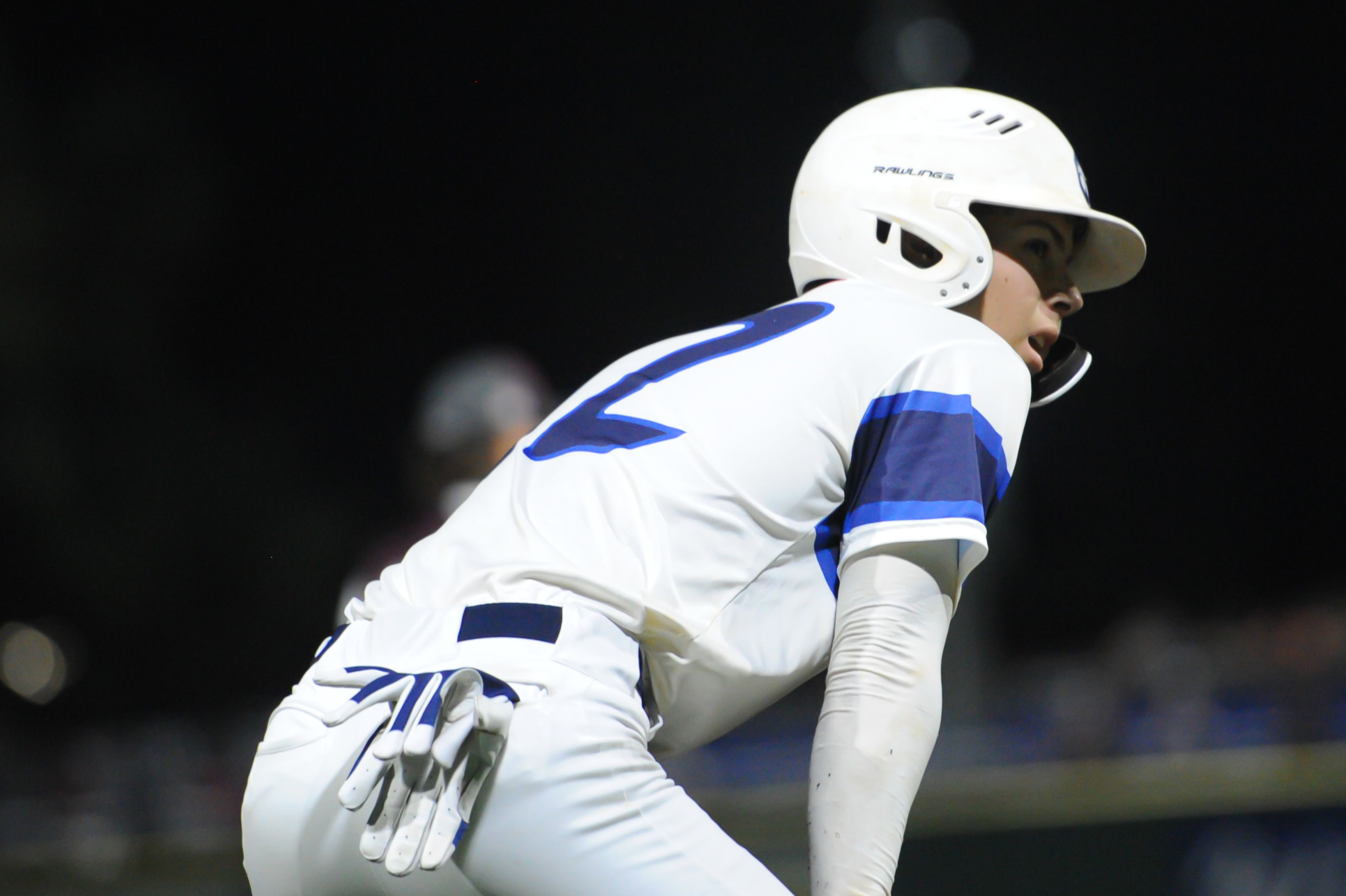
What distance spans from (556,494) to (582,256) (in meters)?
8.90

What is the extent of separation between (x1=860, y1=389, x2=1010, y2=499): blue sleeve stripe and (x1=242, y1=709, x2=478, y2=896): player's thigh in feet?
2.37

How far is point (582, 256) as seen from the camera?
407 inches

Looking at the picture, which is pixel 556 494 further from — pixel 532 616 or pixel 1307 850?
pixel 1307 850

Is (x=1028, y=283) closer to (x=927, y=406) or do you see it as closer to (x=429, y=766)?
(x=927, y=406)

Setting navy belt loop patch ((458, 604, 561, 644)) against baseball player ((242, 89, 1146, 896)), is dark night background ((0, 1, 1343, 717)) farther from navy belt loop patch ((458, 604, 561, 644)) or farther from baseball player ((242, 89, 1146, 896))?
navy belt loop patch ((458, 604, 561, 644))

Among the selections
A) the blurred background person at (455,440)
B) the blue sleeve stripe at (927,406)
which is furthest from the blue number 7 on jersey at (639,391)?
the blurred background person at (455,440)

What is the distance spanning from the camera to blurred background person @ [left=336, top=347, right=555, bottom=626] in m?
3.26

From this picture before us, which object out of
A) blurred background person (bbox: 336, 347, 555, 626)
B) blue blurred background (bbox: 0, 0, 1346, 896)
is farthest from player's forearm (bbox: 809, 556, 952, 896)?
blue blurred background (bbox: 0, 0, 1346, 896)

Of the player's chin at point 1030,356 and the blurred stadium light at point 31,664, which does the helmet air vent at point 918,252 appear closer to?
the player's chin at point 1030,356

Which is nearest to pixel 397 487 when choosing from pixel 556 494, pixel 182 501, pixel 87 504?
pixel 182 501

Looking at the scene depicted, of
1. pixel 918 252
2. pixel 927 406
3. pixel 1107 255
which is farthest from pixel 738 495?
pixel 1107 255

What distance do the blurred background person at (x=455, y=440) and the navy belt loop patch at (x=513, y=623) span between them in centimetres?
172

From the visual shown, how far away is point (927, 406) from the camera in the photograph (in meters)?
1.69

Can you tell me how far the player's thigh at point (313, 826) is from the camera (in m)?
1.37
